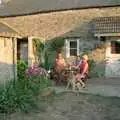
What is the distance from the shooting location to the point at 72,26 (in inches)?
931

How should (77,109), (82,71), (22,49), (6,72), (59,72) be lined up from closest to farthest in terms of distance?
(77,109) < (6,72) < (82,71) < (59,72) < (22,49)

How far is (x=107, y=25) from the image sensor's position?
21297 mm

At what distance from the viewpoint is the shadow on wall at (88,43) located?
22406 mm

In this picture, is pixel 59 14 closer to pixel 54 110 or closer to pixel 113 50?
pixel 113 50

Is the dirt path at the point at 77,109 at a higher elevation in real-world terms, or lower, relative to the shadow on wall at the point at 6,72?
lower

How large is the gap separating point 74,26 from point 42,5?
3.19m

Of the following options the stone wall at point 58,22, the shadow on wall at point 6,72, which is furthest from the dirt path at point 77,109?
the stone wall at point 58,22

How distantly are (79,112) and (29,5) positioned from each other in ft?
52.7

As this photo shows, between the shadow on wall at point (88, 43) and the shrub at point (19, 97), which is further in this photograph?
the shadow on wall at point (88, 43)

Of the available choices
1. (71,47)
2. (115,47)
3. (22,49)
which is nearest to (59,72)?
(115,47)

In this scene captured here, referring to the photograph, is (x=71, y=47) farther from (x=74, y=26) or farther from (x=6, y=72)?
(x=6, y=72)

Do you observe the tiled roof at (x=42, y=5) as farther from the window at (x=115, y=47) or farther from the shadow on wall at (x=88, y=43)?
the window at (x=115, y=47)

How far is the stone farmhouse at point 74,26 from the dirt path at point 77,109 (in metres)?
8.08

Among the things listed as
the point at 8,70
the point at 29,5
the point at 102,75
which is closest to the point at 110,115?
the point at 8,70
